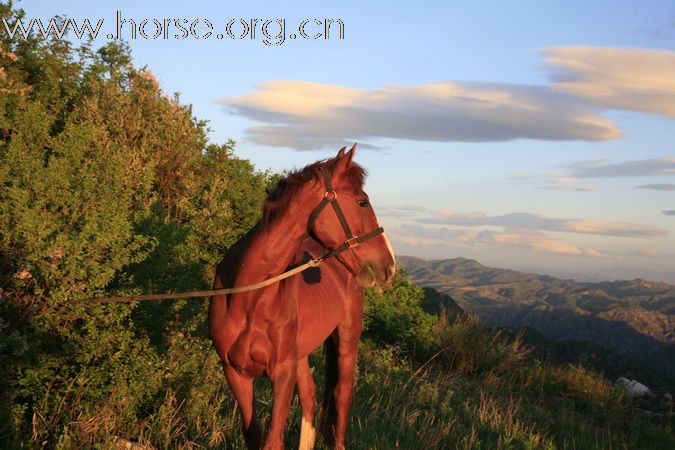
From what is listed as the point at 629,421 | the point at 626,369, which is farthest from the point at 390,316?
the point at 626,369

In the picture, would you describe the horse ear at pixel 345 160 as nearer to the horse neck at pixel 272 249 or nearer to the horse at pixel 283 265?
the horse at pixel 283 265

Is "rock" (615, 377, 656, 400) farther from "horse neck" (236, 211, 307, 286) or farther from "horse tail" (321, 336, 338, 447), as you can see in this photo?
"horse neck" (236, 211, 307, 286)

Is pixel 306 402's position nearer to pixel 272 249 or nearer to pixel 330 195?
pixel 272 249

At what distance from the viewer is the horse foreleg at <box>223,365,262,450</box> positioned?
427 cm

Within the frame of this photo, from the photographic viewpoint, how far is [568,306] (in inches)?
2392

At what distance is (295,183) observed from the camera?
4125 millimetres

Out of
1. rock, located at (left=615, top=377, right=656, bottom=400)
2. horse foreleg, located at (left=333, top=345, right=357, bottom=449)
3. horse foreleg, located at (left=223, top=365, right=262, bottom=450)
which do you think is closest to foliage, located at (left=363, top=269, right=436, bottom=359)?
rock, located at (left=615, top=377, right=656, bottom=400)

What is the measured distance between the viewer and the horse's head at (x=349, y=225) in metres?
4.02

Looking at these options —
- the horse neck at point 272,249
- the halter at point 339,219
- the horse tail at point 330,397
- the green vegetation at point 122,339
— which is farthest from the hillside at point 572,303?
the horse neck at point 272,249

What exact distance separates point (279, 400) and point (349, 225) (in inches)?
49.0

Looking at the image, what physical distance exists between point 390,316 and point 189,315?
5.95 m

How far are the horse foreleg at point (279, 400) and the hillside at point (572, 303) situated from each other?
1814cm

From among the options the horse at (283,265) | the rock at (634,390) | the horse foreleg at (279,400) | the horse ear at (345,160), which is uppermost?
the horse ear at (345,160)

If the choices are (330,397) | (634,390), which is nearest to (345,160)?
(330,397)
